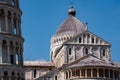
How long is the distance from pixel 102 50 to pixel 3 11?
3584 cm

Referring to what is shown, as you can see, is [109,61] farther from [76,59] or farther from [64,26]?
[64,26]

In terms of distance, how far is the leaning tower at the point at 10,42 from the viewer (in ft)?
167

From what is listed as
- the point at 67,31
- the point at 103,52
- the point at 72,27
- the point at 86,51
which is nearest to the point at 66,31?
the point at 67,31

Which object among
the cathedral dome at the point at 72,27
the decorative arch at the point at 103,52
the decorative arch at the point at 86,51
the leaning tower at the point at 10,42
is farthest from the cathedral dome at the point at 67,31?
the leaning tower at the point at 10,42

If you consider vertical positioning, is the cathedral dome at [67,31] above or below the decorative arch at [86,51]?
above

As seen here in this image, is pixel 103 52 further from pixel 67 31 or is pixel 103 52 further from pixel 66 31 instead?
pixel 66 31

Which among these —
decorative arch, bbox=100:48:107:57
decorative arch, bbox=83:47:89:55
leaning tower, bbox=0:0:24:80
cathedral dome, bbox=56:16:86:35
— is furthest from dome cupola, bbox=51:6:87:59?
leaning tower, bbox=0:0:24:80

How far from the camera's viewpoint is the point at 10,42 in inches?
2046

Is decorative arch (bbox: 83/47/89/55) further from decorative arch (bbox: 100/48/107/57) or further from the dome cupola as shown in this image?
the dome cupola

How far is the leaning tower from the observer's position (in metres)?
50.9

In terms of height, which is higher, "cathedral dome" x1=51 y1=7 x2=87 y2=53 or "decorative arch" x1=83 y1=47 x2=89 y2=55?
"cathedral dome" x1=51 y1=7 x2=87 y2=53

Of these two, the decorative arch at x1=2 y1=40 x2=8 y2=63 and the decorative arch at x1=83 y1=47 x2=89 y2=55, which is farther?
the decorative arch at x1=83 y1=47 x2=89 y2=55

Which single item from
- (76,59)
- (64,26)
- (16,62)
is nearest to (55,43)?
(64,26)

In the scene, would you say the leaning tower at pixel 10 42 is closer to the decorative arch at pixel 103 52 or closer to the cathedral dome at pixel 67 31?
the decorative arch at pixel 103 52
